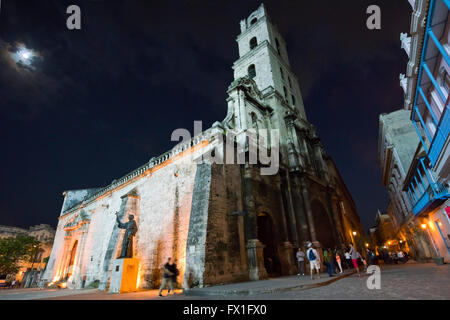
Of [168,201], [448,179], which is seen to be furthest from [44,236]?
[448,179]

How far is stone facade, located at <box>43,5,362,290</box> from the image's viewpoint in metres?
9.93

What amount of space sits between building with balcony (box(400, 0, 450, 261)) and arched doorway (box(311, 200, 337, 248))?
21.8 feet

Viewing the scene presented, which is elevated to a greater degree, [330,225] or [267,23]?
[267,23]

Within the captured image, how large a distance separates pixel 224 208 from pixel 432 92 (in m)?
10.2

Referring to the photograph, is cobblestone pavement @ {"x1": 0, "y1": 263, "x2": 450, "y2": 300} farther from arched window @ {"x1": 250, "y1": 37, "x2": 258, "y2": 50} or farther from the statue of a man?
arched window @ {"x1": 250, "y1": 37, "x2": 258, "y2": 50}

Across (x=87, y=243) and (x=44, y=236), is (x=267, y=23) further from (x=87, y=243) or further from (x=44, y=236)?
(x=44, y=236)

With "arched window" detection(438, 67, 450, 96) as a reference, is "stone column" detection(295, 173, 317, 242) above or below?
below

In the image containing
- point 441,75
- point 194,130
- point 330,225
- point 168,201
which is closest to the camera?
point 441,75

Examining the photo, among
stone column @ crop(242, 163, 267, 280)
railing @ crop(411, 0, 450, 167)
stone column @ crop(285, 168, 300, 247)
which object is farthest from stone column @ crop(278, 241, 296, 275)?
railing @ crop(411, 0, 450, 167)

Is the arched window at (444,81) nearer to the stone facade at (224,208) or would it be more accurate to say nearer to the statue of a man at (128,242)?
the stone facade at (224,208)

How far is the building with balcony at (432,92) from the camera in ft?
21.8

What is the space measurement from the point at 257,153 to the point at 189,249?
7494 millimetres

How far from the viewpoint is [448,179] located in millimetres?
9109

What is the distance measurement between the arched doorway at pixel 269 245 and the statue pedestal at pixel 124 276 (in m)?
7.31
